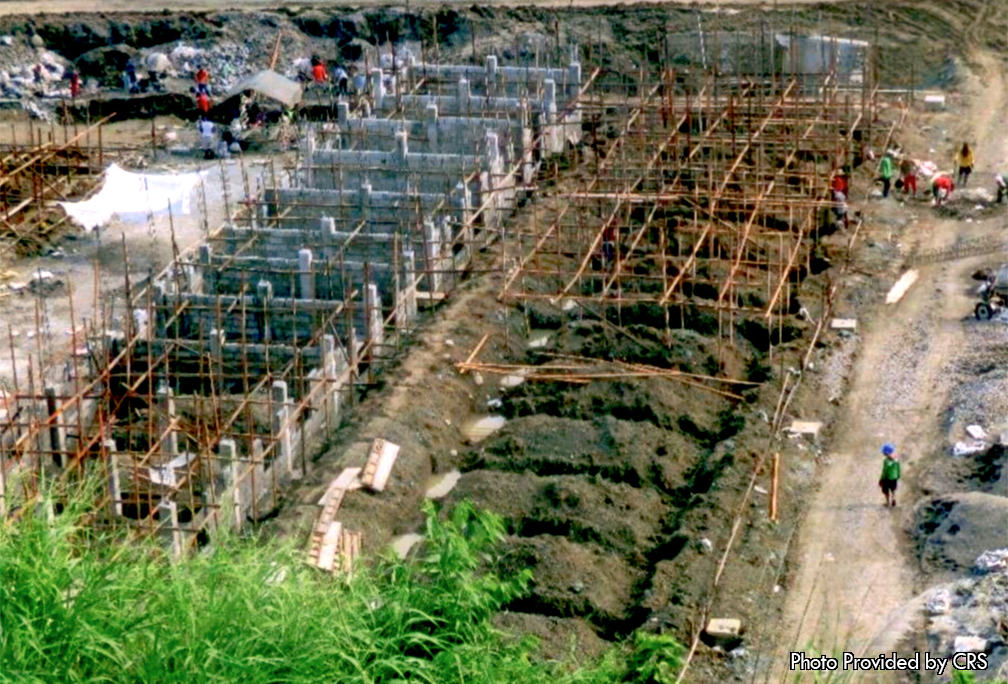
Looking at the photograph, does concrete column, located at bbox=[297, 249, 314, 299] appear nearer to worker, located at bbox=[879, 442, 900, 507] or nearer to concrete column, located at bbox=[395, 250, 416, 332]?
concrete column, located at bbox=[395, 250, 416, 332]

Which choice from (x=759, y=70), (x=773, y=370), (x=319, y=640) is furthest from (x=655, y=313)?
(x=319, y=640)

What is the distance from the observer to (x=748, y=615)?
79.9 ft

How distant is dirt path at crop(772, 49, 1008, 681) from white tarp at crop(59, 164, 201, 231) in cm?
1220

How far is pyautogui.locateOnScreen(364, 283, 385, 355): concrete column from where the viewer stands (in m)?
30.9

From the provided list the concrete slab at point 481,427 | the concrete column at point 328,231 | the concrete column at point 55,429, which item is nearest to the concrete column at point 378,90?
the concrete column at point 328,231

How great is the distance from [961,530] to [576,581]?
4.68 m

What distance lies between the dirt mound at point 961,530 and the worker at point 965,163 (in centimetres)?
1254

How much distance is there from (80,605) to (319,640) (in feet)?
6.96

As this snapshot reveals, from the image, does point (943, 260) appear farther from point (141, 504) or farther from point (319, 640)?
point (319, 640)

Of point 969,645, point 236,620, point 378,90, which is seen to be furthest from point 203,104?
point 236,620

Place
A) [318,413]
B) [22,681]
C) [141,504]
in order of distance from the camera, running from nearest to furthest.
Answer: [22,681] → [141,504] → [318,413]

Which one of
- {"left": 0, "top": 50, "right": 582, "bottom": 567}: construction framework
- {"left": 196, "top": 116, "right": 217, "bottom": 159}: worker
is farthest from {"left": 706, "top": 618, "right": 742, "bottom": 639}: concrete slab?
{"left": 196, "top": 116, "right": 217, "bottom": 159}: worker

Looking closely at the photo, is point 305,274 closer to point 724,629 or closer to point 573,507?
point 573,507

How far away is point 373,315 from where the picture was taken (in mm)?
31031
